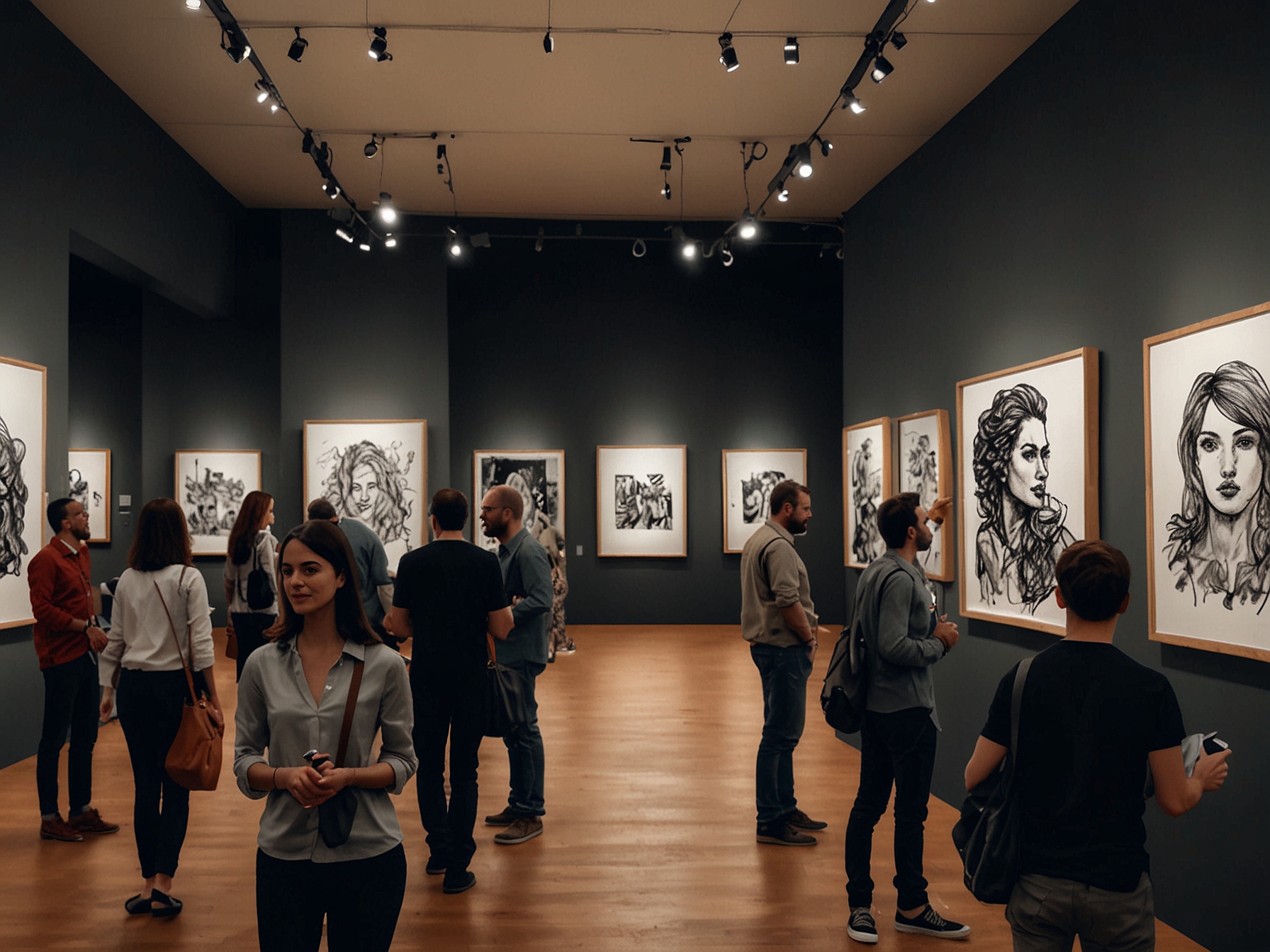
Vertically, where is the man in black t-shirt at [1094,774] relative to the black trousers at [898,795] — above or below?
above

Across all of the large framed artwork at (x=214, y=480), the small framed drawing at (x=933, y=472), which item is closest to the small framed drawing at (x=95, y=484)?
the large framed artwork at (x=214, y=480)

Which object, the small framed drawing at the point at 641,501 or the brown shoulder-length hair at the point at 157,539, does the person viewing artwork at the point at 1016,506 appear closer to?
the brown shoulder-length hair at the point at 157,539

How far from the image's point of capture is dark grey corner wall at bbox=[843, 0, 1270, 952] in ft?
12.5

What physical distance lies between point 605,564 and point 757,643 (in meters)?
8.60

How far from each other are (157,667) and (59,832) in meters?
1.84

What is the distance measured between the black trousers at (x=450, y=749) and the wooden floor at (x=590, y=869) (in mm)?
255

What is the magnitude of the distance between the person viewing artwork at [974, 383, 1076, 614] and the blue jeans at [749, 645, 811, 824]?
1425mm

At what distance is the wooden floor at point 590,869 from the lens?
3.90 meters

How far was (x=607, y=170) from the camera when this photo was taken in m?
9.67

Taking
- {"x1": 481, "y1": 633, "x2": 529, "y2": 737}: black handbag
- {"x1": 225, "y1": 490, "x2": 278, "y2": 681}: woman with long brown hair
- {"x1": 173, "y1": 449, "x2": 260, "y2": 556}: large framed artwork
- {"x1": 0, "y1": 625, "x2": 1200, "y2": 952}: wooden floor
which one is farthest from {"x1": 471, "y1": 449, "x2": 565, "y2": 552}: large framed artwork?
{"x1": 481, "y1": 633, "x2": 529, "y2": 737}: black handbag

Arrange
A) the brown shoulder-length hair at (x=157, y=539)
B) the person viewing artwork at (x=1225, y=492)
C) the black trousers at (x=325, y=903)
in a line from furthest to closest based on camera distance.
A: the brown shoulder-length hair at (x=157, y=539)
the person viewing artwork at (x=1225, y=492)
the black trousers at (x=325, y=903)

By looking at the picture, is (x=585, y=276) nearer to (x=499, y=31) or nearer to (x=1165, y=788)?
(x=499, y=31)

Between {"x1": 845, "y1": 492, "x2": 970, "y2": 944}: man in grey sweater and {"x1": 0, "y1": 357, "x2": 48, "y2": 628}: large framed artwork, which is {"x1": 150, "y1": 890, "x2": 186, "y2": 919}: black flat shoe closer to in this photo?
{"x1": 845, "y1": 492, "x2": 970, "y2": 944}: man in grey sweater

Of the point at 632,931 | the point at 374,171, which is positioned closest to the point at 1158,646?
the point at 632,931
